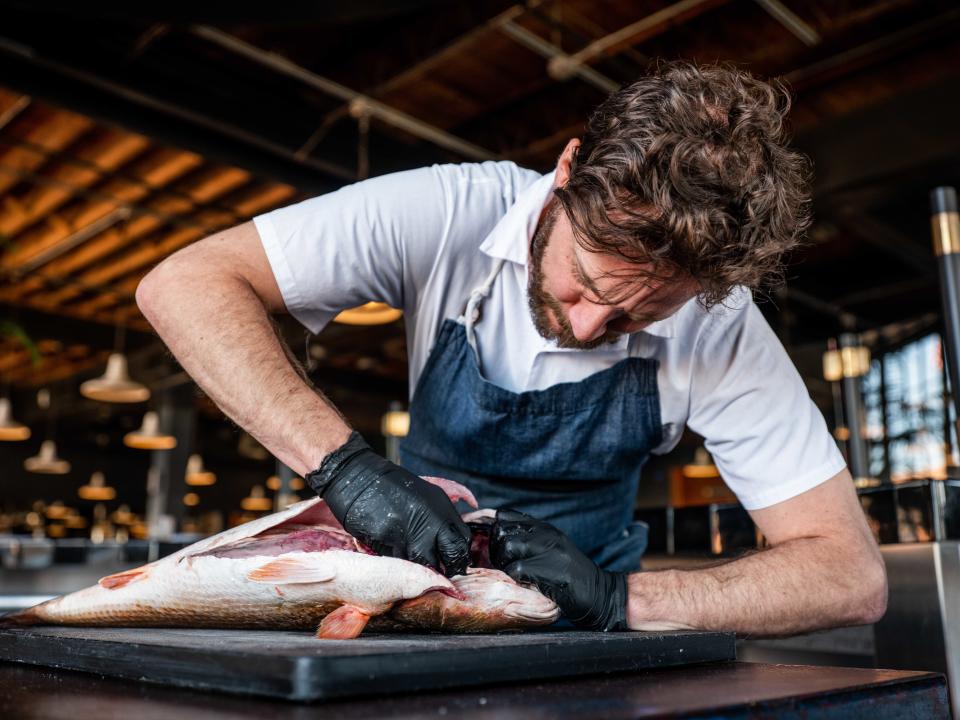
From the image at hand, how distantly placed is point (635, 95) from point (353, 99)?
4002 millimetres

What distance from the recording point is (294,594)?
94 cm

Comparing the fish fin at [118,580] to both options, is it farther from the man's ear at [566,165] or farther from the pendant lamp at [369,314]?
the pendant lamp at [369,314]

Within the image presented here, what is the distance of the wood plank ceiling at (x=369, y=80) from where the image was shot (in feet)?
14.2

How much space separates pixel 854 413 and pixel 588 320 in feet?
4.31

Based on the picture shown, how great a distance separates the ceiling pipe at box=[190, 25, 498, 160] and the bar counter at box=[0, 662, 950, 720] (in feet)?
13.1

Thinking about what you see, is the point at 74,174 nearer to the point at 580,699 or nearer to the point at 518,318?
the point at 518,318

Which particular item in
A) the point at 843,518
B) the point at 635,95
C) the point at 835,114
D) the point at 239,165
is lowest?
the point at 843,518

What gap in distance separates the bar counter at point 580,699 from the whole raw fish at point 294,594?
171mm

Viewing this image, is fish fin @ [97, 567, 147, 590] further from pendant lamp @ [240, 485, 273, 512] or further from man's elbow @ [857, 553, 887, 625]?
pendant lamp @ [240, 485, 273, 512]

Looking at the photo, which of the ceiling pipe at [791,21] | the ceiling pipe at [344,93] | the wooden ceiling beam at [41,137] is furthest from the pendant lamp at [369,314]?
the ceiling pipe at [791,21]

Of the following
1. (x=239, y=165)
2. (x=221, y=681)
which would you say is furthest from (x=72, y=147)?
(x=221, y=681)

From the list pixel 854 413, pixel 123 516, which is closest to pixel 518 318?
pixel 854 413

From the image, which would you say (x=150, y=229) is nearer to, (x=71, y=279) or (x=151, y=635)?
(x=71, y=279)

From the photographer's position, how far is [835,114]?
5.42 m
